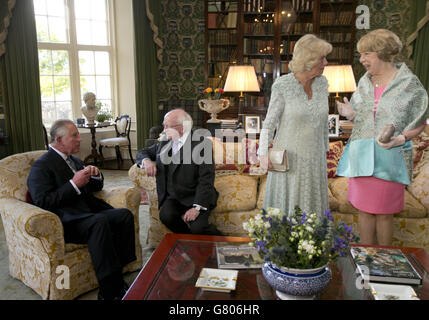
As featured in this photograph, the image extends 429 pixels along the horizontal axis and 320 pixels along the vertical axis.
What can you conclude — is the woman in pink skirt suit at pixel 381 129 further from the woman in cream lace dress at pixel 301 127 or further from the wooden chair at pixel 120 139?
the wooden chair at pixel 120 139

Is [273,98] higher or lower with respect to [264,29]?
lower

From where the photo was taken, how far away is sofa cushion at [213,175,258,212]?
9.18ft

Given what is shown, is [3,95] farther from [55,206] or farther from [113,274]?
[113,274]

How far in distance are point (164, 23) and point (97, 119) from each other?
6.24ft

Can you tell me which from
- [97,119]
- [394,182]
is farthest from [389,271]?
[97,119]

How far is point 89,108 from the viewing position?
563cm

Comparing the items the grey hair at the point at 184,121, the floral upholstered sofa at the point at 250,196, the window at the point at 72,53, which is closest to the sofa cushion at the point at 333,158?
the floral upholstered sofa at the point at 250,196

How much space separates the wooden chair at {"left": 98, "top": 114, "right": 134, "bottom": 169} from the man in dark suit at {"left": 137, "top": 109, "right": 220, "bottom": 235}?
3332 mm

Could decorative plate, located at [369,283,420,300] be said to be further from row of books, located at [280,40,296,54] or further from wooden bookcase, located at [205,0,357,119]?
row of books, located at [280,40,296,54]

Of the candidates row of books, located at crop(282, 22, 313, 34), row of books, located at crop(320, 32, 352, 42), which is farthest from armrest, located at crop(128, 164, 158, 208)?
row of books, located at crop(320, 32, 352, 42)

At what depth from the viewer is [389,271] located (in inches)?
61.8

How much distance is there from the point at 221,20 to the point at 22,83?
2.92m

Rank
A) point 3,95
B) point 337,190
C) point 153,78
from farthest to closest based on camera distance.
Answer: point 153,78, point 3,95, point 337,190

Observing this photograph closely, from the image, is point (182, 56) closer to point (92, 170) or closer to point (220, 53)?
point (220, 53)
